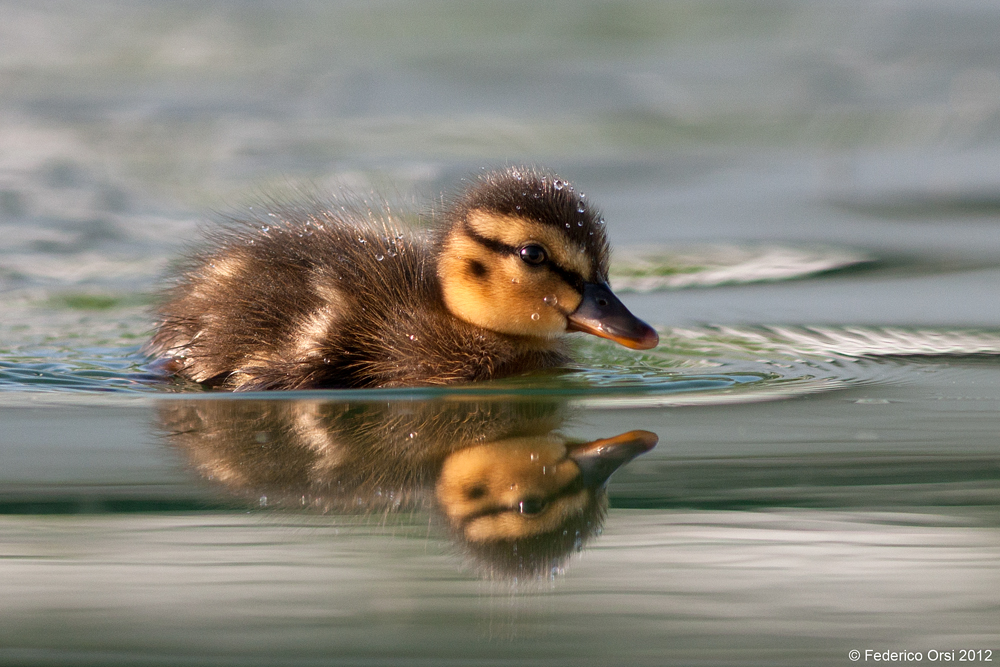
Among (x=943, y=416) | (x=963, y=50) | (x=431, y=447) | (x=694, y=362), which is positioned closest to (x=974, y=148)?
(x=963, y=50)

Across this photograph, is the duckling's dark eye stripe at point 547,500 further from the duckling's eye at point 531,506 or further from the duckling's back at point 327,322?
the duckling's back at point 327,322

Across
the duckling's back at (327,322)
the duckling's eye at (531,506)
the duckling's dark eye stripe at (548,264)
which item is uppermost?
the duckling's dark eye stripe at (548,264)

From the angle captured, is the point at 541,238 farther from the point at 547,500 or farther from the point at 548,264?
the point at 547,500

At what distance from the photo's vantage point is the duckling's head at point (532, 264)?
3.79m

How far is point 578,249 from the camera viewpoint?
149 inches

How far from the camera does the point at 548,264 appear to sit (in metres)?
3.82

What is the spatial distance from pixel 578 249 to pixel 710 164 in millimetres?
3754

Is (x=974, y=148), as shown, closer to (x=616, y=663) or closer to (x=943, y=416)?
(x=943, y=416)

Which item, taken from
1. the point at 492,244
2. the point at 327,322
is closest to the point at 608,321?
the point at 492,244

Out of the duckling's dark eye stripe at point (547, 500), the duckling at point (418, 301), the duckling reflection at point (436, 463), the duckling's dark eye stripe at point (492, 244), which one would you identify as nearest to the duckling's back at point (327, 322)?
the duckling at point (418, 301)

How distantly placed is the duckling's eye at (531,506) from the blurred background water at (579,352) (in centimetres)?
13

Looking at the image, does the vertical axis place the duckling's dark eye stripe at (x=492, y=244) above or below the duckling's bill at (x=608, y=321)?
above

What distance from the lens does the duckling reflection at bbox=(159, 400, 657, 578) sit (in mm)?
2328

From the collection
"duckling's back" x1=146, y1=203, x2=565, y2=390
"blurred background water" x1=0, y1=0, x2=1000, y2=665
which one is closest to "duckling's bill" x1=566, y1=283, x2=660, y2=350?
"blurred background water" x1=0, y1=0, x2=1000, y2=665
